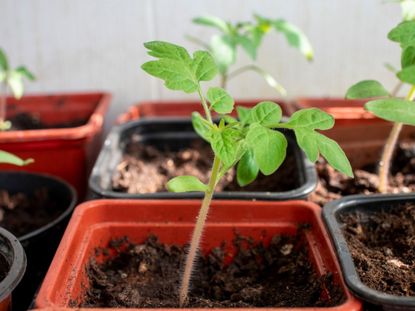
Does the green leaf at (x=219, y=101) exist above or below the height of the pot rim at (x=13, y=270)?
above

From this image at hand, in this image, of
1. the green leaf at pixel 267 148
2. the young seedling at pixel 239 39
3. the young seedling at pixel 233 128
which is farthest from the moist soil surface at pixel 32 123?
the green leaf at pixel 267 148

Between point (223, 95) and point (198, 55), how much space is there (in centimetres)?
8

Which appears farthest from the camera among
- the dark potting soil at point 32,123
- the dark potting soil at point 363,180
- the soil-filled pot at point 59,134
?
the dark potting soil at point 32,123

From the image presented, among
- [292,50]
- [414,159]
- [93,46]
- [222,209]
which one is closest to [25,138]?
[93,46]

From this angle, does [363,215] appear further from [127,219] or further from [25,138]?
[25,138]

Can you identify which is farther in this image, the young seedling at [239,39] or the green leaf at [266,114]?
the young seedling at [239,39]

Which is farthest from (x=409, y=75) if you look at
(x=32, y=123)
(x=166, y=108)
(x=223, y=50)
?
(x=32, y=123)

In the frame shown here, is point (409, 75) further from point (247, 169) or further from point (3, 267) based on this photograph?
point (3, 267)

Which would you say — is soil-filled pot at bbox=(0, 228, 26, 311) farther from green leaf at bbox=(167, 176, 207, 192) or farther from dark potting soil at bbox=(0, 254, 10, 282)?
green leaf at bbox=(167, 176, 207, 192)

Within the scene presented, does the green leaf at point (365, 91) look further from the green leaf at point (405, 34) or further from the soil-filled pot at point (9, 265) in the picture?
the soil-filled pot at point (9, 265)

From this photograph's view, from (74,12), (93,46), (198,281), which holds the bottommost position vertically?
(198,281)

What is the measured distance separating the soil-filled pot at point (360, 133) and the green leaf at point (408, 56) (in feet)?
1.53

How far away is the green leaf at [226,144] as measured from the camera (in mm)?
732

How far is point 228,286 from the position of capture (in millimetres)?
924
